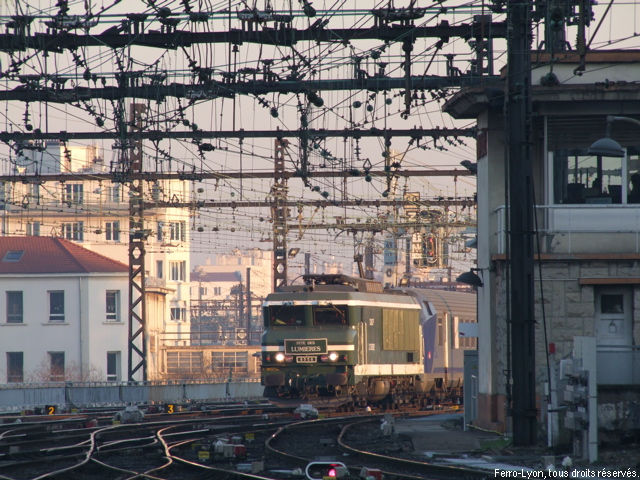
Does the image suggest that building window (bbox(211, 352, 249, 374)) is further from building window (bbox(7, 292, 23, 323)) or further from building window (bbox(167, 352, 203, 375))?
building window (bbox(7, 292, 23, 323))

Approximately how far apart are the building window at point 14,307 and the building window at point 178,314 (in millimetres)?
57465

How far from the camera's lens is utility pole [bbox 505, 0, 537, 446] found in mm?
19750

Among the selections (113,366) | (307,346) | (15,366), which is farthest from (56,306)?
(307,346)

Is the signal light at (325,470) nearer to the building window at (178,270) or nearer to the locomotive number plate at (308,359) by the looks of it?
the locomotive number plate at (308,359)

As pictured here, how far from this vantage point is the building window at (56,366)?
255 feet

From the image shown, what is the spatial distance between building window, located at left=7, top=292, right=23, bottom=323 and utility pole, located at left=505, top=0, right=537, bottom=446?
62192mm

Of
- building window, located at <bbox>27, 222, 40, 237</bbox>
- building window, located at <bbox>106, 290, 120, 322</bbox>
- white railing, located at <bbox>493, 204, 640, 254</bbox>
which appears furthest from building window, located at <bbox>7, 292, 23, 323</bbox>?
white railing, located at <bbox>493, 204, 640, 254</bbox>

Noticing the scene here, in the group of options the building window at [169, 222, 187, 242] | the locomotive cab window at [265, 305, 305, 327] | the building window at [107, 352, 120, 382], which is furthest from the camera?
the building window at [107, 352, 120, 382]

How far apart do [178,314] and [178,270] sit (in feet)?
38.3

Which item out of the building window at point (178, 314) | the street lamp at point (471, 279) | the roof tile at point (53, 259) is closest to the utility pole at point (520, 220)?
the street lamp at point (471, 279)

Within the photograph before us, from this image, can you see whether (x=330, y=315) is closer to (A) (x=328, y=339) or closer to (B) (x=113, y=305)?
(A) (x=328, y=339)

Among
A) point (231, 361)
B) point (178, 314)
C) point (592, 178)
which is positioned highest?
point (592, 178)

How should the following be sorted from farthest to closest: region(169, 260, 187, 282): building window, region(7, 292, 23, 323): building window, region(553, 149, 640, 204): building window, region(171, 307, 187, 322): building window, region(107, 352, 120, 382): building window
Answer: region(171, 307, 187, 322): building window, region(169, 260, 187, 282): building window, region(107, 352, 120, 382): building window, region(7, 292, 23, 323): building window, region(553, 149, 640, 204): building window

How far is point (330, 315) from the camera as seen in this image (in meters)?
32.2
